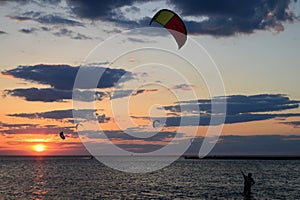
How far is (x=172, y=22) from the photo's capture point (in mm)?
30906

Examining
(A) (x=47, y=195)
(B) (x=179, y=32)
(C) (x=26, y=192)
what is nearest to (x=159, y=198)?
(A) (x=47, y=195)

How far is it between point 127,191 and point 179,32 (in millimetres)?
31460

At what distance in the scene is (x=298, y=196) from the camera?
53.3 metres

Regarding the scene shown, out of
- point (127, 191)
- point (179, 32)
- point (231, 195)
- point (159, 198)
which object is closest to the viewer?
point (179, 32)

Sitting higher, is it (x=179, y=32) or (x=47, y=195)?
(x=179, y=32)

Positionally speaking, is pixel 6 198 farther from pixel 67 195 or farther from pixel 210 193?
pixel 210 193

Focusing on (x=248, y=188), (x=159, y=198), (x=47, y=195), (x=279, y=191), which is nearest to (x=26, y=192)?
(x=47, y=195)

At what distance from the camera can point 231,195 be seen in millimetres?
52625

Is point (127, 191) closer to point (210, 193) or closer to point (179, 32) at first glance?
point (210, 193)

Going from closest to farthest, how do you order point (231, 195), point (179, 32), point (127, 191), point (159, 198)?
point (179, 32) < point (159, 198) < point (231, 195) < point (127, 191)

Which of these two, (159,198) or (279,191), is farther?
(279,191)

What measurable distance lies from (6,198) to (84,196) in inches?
345

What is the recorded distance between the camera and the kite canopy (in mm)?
30516

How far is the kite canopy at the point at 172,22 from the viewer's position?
30516mm
